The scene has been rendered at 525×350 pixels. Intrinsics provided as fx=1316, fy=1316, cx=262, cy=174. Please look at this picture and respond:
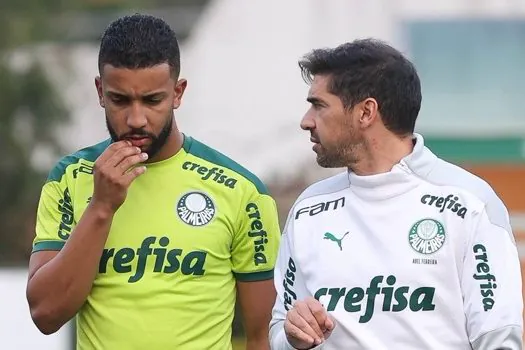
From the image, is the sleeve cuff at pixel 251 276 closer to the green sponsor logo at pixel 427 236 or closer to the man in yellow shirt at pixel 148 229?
the man in yellow shirt at pixel 148 229

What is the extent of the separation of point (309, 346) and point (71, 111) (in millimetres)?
15085

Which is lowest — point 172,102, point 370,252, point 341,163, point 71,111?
point 370,252

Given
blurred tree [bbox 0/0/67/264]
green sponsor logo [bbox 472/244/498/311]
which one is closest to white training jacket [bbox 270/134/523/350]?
green sponsor logo [bbox 472/244/498/311]

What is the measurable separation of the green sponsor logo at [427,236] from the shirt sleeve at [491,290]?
0.10 meters

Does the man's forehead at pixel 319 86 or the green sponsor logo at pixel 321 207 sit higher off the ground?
the man's forehead at pixel 319 86

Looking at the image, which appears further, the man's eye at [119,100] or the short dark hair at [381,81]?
the man's eye at [119,100]

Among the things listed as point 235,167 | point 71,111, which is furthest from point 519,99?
point 235,167

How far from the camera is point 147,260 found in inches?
175

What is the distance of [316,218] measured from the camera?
4.27m

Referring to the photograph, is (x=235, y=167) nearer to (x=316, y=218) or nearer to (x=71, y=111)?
(x=316, y=218)

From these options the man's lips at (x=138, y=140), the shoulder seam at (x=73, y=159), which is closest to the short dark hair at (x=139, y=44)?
the man's lips at (x=138, y=140)

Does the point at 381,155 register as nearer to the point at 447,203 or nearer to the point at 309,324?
the point at 447,203

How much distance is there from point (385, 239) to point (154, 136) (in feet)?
2.77

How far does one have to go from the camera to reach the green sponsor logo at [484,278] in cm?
393
